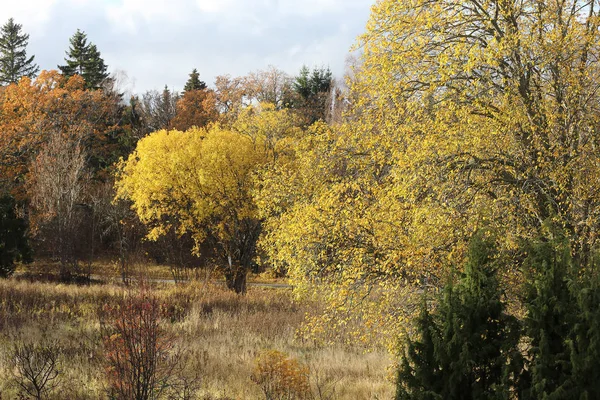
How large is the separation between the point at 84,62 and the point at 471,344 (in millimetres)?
43019

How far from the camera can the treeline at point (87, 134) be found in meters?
23.8

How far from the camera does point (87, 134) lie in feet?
108

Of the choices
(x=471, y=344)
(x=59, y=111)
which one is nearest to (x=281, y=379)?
(x=471, y=344)

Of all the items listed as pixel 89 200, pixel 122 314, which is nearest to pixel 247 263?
pixel 89 200

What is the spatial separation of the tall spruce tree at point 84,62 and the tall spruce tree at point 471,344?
41.3 metres

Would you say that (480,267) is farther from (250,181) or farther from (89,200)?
(89,200)

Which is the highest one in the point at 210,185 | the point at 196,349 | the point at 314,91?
the point at 314,91

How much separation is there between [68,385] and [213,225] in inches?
640

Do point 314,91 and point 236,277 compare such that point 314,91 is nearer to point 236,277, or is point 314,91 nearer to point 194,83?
point 194,83

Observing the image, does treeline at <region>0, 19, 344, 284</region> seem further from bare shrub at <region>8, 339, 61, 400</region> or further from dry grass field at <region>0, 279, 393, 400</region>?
bare shrub at <region>8, 339, 61, 400</region>

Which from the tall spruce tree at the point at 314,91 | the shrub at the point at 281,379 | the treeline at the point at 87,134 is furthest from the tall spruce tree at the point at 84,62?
the shrub at the point at 281,379

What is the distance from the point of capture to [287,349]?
41.4 feet

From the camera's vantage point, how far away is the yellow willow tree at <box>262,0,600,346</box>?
8492mm

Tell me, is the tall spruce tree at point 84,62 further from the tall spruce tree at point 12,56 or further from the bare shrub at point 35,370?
the bare shrub at point 35,370
